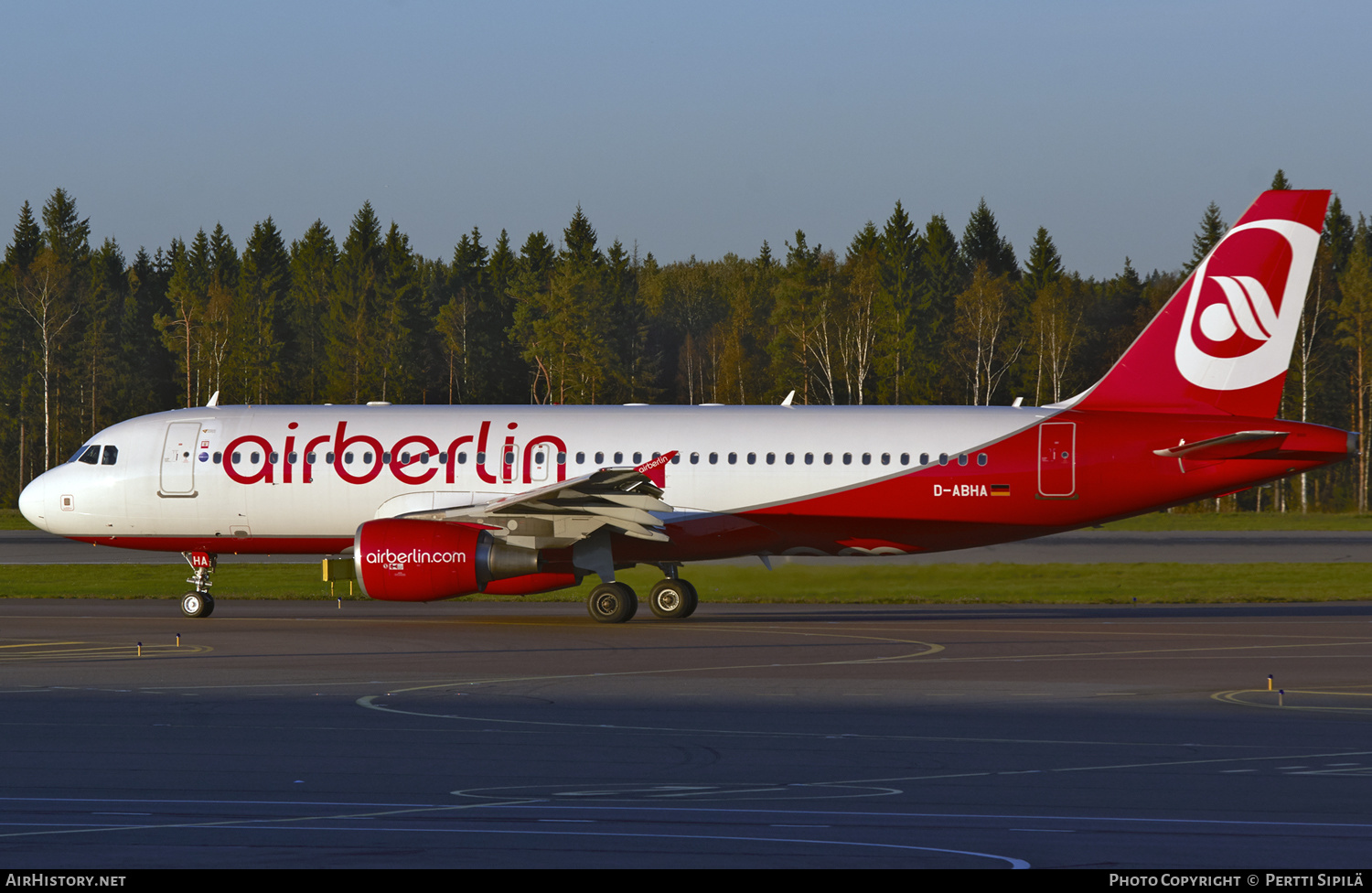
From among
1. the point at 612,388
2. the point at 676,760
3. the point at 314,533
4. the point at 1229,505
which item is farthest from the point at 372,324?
the point at 676,760

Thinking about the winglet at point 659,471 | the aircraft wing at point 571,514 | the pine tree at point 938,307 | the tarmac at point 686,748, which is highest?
the pine tree at point 938,307

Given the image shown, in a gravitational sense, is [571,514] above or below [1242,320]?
below

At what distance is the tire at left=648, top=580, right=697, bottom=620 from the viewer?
26078 mm

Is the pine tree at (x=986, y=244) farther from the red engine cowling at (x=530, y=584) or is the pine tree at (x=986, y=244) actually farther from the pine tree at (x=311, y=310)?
the red engine cowling at (x=530, y=584)

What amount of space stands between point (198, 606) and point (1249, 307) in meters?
19.1

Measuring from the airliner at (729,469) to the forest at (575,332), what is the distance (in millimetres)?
53561

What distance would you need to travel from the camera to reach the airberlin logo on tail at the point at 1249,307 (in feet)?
82.9

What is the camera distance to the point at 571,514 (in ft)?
82.3

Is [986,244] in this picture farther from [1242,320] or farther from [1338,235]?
[1242,320]

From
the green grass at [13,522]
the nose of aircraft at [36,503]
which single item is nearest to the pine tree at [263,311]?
the green grass at [13,522]

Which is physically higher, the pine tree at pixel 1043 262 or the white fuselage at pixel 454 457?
the pine tree at pixel 1043 262

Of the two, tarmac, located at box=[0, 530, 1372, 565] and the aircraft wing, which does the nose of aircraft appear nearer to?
the aircraft wing

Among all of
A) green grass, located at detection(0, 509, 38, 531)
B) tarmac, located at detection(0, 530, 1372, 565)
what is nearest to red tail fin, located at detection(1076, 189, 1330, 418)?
tarmac, located at detection(0, 530, 1372, 565)

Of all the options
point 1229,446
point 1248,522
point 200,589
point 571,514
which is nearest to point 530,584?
point 571,514
